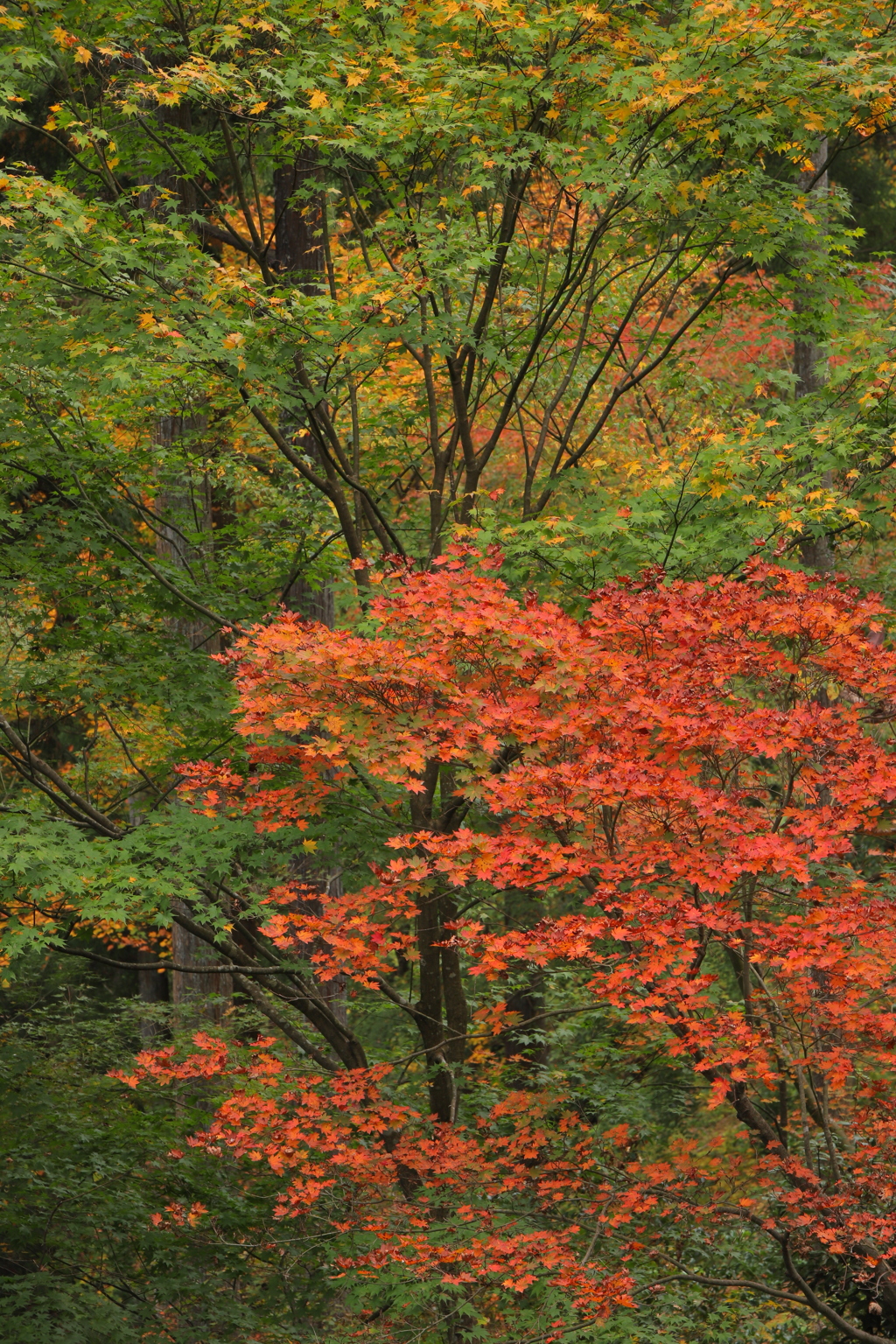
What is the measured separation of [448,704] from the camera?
566 centimetres

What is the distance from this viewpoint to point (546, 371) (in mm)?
9852

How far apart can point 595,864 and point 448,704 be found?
3.42 ft

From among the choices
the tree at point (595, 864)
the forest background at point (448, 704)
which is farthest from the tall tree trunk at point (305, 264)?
the tree at point (595, 864)

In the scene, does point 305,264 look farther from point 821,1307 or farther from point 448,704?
point 821,1307

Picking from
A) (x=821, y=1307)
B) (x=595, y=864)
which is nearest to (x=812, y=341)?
(x=595, y=864)

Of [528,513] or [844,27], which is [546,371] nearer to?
[528,513]

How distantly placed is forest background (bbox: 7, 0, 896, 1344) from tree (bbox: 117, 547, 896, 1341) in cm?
4

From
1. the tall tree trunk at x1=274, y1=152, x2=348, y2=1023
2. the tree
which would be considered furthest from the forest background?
the tall tree trunk at x1=274, y1=152, x2=348, y2=1023

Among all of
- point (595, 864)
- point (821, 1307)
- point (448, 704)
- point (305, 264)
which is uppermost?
point (305, 264)

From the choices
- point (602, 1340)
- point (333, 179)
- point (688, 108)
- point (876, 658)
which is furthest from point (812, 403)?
point (602, 1340)

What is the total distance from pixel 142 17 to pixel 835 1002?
275 inches

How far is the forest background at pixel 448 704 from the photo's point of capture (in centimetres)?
542

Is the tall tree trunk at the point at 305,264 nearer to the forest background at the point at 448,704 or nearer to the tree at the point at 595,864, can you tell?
the forest background at the point at 448,704

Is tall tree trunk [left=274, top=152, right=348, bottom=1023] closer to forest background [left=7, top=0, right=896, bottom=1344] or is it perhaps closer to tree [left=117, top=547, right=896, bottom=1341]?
forest background [left=7, top=0, right=896, bottom=1344]
